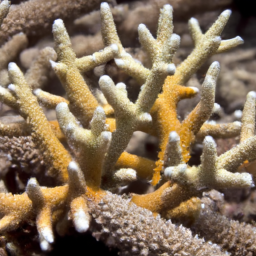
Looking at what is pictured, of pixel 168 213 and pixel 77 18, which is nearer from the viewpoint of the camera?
pixel 168 213

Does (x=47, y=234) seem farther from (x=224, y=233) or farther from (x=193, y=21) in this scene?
(x=193, y=21)

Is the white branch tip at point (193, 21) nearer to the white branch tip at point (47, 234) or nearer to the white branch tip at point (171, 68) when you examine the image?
the white branch tip at point (171, 68)

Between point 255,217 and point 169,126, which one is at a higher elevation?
point 169,126

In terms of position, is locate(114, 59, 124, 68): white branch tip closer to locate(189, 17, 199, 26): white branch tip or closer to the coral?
locate(189, 17, 199, 26): white branch tip

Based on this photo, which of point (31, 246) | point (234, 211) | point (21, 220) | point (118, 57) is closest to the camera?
point (21, 220)

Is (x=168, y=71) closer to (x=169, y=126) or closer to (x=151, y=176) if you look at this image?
(x=169, y=126)

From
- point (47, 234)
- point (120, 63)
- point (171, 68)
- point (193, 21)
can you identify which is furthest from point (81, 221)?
point (193, 21)

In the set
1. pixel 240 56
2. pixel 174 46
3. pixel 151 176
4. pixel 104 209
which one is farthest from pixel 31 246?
pixel 240 56

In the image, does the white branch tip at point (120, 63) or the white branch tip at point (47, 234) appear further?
the white branch tip at point (120, 63)

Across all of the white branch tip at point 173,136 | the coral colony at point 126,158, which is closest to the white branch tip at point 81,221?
the coral colony at point 126,158
